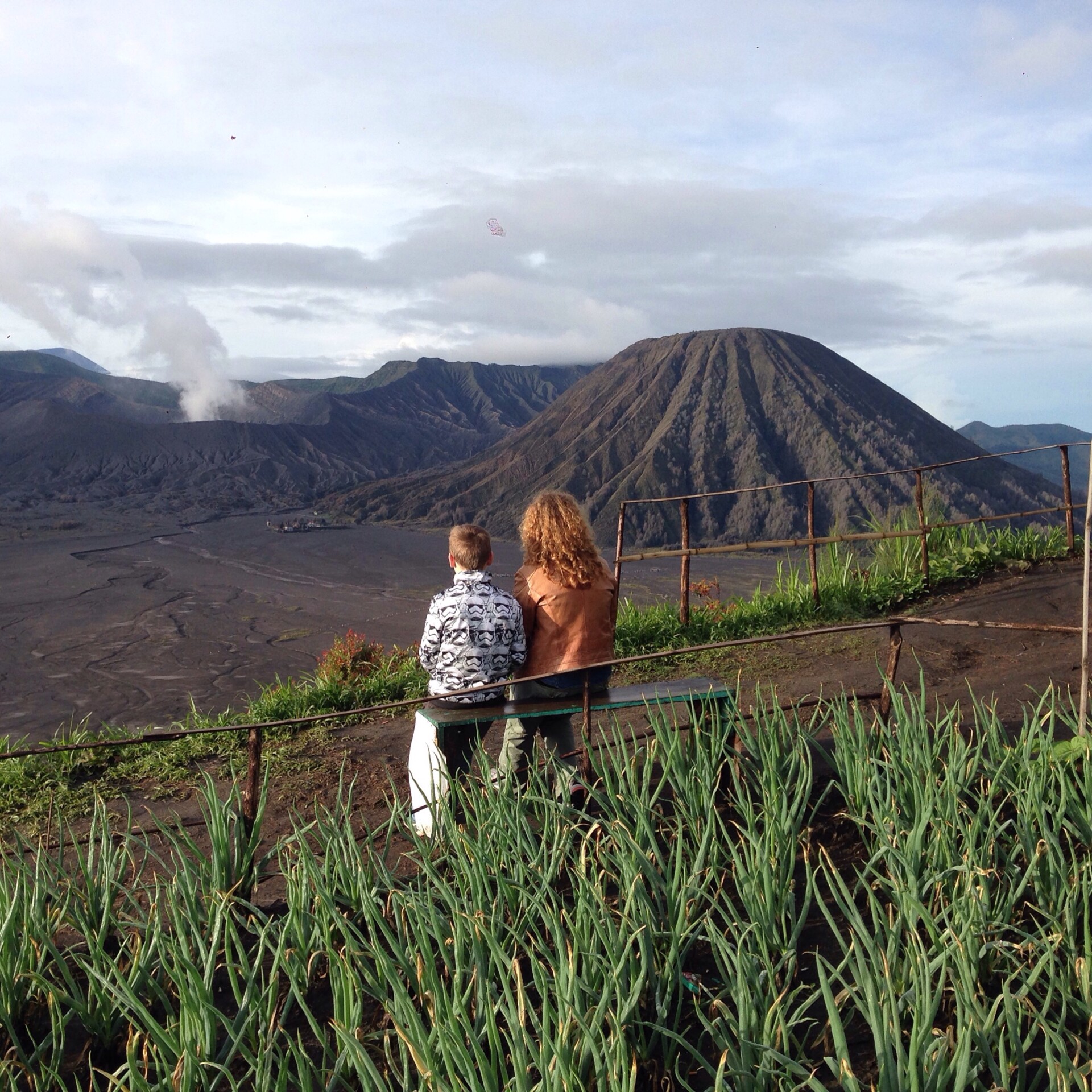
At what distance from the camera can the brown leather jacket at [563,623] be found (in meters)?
3.92

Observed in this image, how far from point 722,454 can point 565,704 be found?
6798 cm

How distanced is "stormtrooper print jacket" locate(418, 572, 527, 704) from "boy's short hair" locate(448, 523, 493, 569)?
46 millimetres

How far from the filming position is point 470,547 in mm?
3695

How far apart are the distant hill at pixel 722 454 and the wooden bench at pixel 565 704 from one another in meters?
53.7

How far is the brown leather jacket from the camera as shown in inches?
154

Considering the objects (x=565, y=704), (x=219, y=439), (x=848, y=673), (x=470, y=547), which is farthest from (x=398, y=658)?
(x=219, y=439)

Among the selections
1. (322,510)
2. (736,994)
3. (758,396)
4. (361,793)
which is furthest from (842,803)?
(758,396)

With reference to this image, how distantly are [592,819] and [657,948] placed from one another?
0.42 meters

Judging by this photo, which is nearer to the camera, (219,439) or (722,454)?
Result: (722,454)

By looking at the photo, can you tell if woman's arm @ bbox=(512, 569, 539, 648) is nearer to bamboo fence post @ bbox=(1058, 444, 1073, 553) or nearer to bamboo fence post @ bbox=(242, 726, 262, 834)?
bamboo fence post @ bbox=(242, 726, 262, 834)

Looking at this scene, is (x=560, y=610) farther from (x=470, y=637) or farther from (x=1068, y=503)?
(x=1068, y=503)

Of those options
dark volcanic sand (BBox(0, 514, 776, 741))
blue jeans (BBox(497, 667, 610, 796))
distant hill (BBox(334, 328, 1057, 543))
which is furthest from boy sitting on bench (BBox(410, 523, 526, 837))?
distant hill (BBox(334, 328, 1057, 543))

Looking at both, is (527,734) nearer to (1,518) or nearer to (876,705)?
(876,705)

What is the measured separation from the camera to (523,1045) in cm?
172
